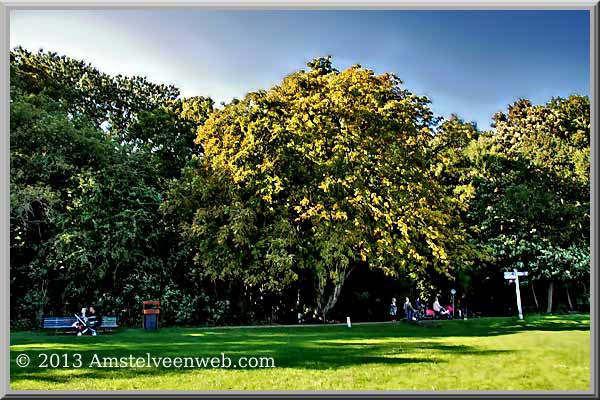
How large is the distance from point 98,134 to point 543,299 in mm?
16102

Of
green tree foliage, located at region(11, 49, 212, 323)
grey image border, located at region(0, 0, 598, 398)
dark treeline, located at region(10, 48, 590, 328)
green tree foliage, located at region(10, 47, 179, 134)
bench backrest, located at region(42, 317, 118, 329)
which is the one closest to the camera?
grey image border, located at region(0, 0, 598, 398)

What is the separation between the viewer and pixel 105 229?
1614 cm

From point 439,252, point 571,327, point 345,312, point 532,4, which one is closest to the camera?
point 532,4

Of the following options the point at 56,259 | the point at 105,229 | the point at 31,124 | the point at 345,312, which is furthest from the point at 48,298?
the point at 345,312

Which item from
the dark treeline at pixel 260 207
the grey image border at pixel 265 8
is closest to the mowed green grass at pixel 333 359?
the grey image border at pixel 265 8

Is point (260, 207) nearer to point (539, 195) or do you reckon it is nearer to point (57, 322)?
point (57, 322)

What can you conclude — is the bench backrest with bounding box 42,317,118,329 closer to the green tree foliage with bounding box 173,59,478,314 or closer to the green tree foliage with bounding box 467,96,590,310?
the green tree foliage with bounding box 173,59,478,314

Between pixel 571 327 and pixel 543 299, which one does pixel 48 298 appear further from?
pixel 543 299

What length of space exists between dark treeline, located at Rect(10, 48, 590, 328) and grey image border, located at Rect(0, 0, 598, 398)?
6.14m

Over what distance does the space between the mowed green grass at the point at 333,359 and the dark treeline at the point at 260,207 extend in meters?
2.68

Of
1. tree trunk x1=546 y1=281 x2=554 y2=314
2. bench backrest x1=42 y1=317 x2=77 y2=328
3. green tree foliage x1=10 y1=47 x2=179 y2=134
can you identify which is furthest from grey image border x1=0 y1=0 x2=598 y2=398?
tree trunk x1=546 y1=281 x2=554 y2=314

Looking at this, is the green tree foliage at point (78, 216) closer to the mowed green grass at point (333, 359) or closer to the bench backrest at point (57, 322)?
the bench backrest at point (57, 322)

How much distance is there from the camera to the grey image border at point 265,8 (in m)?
8.34

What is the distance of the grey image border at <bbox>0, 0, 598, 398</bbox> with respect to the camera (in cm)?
834
